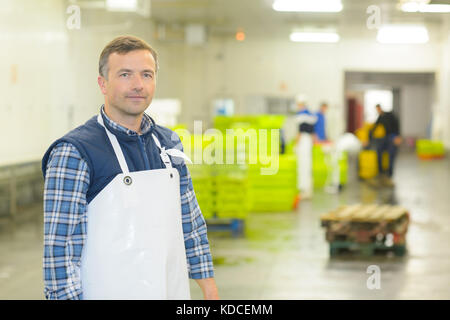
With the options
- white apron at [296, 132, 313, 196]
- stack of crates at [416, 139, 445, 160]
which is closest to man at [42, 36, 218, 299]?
white apron at [296, 132, 313, 196]

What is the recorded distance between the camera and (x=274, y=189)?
10.7m

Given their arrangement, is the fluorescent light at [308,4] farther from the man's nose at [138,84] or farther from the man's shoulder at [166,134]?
the man's nose at [138,84]

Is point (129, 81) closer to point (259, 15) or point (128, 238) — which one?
point (128, 238)

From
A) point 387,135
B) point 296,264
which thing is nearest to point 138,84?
point 296,264

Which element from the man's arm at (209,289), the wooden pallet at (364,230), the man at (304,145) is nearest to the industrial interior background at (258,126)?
the wooden pallet at (364,230)

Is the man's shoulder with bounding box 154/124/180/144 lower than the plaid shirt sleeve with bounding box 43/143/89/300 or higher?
higher

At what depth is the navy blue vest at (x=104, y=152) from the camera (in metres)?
1.94

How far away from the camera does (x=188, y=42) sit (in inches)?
824

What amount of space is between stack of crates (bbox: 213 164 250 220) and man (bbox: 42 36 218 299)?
6.46 m

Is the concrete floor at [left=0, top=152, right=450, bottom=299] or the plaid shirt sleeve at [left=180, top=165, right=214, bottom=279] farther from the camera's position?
the concrete floor at [left=0, top=152, right=450, bottom=299]

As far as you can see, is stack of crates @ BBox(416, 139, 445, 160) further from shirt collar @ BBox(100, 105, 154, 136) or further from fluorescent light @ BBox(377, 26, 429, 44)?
shirt collar @ BBox(100, 105, 154, 136)

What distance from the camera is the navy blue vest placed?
1.94 metres

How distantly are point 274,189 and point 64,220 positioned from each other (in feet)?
29.3
